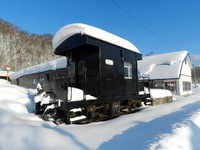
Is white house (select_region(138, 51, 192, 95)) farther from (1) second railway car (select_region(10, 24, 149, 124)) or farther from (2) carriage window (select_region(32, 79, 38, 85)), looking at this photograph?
(2) carriage window (select_region(32, 79, 38, 85))

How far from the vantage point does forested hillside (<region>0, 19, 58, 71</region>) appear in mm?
35844

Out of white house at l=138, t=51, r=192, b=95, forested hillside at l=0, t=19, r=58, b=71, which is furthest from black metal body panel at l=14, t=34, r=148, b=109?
forested hillside at l=0, t=19, r=58, b=71

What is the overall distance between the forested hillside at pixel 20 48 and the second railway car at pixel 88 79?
34.0 m

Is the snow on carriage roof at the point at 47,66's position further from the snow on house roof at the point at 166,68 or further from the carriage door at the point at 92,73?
the snow on house roof at the point at 166,68

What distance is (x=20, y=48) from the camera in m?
38.8

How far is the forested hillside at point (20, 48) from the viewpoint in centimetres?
3584

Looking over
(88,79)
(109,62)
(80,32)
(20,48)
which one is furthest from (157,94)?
(20,48)

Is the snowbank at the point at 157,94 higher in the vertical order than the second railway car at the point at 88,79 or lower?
lower

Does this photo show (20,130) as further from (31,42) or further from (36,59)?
(31,42)

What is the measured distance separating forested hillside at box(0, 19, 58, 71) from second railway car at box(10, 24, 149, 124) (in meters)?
34.0

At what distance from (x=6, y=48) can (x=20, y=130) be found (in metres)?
41.2

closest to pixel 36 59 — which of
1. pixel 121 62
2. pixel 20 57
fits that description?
pixel 20 57

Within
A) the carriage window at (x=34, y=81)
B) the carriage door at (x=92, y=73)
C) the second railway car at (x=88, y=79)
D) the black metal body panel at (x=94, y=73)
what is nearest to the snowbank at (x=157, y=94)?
the second railway car at (x=88, y=79)

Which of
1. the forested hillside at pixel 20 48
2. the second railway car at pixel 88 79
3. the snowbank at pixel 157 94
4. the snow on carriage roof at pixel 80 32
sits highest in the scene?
the forested hillside at pixel 20 48
